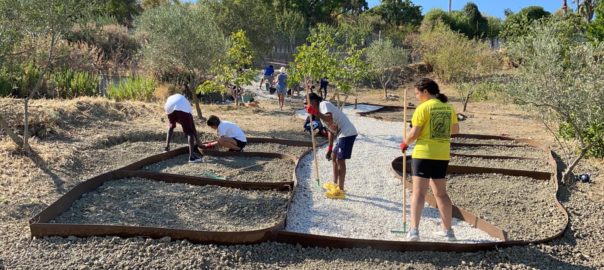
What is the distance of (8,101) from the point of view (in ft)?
30.0

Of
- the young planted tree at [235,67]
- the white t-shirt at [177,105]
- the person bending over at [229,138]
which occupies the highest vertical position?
the young planted tree at [235,67]

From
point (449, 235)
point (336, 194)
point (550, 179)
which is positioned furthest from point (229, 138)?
point (550, 179)

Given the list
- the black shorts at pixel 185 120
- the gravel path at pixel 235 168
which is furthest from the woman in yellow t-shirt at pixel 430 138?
the black shorts at pixel 185 120

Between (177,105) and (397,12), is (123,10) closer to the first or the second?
(397,12)

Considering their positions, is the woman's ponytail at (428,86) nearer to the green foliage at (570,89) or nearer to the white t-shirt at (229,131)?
the green foliage at (570,89)

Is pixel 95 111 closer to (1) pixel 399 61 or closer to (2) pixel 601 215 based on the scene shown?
(2) pixel 601 215

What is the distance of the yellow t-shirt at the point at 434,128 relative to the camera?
4.32 meters

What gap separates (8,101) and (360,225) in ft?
24.6

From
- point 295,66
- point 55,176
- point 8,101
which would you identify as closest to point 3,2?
point 55,176

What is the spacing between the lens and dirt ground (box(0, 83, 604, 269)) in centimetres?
413

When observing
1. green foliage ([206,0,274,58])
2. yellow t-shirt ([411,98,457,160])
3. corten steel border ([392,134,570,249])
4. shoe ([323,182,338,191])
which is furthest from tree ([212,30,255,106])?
green foliage ([206,0,274,58])

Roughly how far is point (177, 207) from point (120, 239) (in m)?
1.07

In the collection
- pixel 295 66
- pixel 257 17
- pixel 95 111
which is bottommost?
pixel 95 111

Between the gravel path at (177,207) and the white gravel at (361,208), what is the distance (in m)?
0.32
